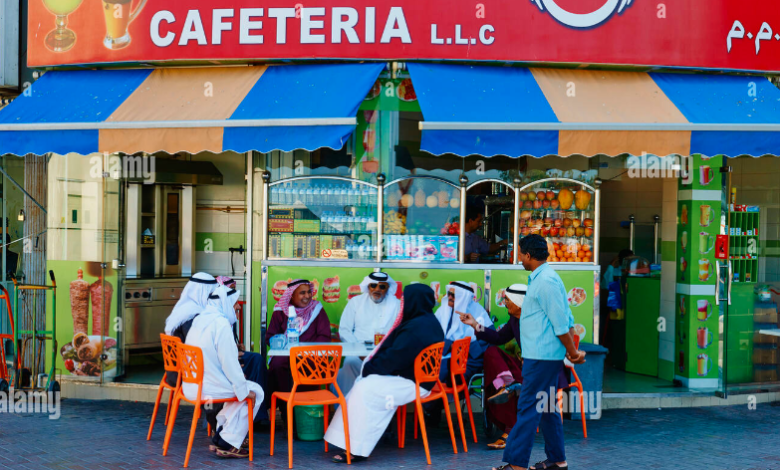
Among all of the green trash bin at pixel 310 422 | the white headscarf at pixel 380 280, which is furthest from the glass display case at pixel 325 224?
the green trash bin at pixel 310 422

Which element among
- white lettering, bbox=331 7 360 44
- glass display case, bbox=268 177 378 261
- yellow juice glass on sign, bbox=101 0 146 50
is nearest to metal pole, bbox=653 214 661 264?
glass display case, bbox=268 177 378 261

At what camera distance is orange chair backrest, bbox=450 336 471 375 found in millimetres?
6438

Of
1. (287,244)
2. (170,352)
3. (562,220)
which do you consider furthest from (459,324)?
(170,352)

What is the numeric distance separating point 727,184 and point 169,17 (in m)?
6.23

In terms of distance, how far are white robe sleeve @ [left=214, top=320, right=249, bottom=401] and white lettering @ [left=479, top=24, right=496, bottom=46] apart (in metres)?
3.83

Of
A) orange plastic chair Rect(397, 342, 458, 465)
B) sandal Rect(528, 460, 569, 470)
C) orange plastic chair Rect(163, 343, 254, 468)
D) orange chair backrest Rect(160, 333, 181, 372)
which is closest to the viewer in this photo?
sandal Rect(528, 460, 569, 470)

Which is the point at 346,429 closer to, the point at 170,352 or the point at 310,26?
the point at 170,352

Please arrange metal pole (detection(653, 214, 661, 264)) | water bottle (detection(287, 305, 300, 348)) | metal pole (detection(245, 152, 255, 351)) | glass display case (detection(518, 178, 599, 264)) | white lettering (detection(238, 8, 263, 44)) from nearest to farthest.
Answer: water bottle (detection(287, 305, 300, 348))
white lettering (detection(238, 8, 263, 44))
glass display case (detection(518, 178, 599, 264))
metal pole (detection(245, 152, 255, 351))
metal pole (detection(653, 214, 661, 264))

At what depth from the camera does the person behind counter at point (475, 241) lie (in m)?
8.18

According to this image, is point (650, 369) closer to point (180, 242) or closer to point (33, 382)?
point (180, 242)

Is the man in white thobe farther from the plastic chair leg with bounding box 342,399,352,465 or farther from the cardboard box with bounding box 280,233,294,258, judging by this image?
the cardboard box with bounding box 280,233,294,258

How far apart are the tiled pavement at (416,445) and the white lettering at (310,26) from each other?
3.81m

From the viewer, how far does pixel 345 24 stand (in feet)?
25.3

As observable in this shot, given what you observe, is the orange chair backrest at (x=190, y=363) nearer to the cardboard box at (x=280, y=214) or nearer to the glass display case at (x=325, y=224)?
the glass display case at (x=325, y=224)
